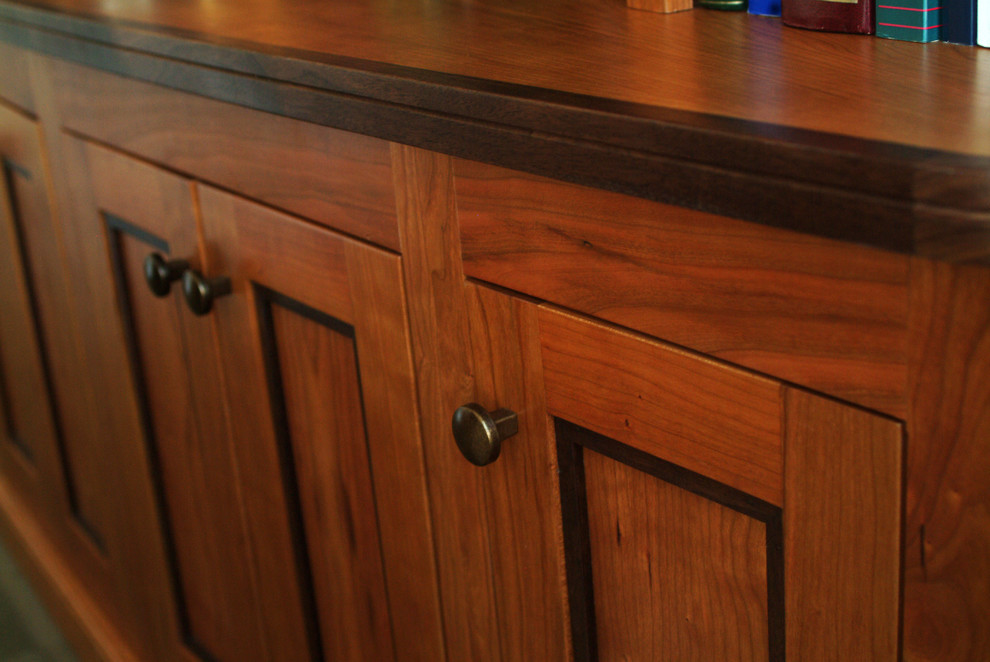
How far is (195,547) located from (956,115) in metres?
0.84

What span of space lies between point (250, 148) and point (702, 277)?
0.40 metres

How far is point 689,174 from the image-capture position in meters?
0.38

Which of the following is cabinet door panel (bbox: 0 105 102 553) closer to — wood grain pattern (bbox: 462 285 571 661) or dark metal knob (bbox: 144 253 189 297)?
dark metal knob (bbox: 144 253 189 297)

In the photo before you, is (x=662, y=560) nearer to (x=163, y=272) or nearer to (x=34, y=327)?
(x=163, y=272)

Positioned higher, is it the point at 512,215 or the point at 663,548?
the point at 512,215

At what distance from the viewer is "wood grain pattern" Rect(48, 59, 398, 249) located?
1.99ft

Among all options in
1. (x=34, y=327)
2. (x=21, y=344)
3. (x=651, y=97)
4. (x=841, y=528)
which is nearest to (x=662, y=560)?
(x=841, y=528)

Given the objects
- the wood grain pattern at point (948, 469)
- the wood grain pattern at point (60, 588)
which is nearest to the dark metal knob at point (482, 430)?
the wood grain pattern at point (948, 469)

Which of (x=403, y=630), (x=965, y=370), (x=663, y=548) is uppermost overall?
(x=965, y=370)

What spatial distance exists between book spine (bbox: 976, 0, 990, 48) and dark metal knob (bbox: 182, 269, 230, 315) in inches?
21.1

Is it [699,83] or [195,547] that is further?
[195,547]

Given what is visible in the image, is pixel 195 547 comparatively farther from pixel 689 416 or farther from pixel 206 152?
pixel 689 416

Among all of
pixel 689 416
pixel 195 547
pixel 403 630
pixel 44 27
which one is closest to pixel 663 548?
pixel 689 416

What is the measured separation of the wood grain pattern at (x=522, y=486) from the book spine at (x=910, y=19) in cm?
25
